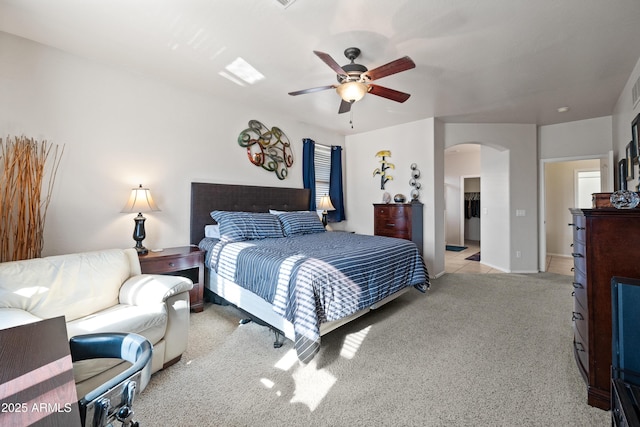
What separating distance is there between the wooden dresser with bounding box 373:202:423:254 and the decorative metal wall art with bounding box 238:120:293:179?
1826mm

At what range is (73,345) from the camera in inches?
42.1

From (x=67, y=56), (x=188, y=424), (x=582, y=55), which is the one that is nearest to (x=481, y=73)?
(x=582, y=55)

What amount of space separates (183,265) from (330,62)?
2527 mm

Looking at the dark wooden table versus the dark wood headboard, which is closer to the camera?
the dark wooden table

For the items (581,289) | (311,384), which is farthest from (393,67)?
(311,384)

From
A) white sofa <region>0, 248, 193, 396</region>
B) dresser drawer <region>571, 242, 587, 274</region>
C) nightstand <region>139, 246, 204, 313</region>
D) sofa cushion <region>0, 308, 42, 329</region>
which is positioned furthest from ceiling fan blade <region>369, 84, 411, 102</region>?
sofa cushion <region>0, 308, 42, 329</region>

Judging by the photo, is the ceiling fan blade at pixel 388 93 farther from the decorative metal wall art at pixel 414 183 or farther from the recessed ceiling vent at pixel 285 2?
the decorative metal wall art at pixel 414 183

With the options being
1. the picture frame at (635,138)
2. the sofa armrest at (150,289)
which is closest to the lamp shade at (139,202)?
the sofa armrest at (150,289)

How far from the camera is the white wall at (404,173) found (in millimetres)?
4457

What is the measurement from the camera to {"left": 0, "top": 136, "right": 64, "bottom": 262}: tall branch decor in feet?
7.52

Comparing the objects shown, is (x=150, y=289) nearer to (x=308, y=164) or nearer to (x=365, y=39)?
(x=365, y=39)

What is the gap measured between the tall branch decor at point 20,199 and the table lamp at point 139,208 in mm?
674

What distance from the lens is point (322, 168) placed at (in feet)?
17.3

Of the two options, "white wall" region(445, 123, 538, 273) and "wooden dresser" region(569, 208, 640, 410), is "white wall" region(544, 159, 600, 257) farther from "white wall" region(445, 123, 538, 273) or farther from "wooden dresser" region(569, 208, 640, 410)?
"wooden dresser" region(569, 208, 640, 410)
